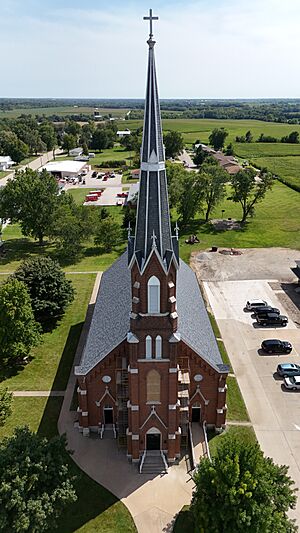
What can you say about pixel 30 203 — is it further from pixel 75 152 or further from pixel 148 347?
pixel 75 152

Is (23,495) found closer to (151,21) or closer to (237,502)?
(237,502)

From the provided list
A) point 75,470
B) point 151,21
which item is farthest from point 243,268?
point 151,21

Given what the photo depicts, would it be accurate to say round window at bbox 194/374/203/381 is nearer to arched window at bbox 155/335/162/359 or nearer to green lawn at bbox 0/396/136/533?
arched window at bbox 155/335/162/359

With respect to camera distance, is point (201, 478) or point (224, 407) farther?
point (224, 407)

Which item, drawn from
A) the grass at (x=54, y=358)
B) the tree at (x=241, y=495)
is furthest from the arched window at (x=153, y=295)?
the grass at (x=54, y=358)

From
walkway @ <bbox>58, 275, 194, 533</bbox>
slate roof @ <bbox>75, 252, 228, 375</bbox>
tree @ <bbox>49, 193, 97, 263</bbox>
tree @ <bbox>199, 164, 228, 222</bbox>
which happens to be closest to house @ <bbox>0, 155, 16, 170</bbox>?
tree @ <bbox>49, 193, 97, 263</bbox>

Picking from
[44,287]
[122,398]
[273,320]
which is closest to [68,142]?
[44,287]

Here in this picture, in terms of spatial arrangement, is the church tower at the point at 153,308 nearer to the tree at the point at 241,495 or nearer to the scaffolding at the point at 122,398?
the scaffolding at the point at 122,398

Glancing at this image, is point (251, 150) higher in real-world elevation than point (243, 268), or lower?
higher
